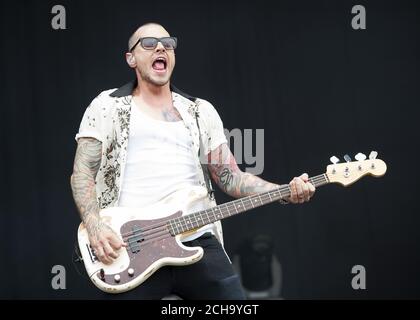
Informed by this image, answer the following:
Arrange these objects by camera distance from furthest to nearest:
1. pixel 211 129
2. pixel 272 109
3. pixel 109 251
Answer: pixel 272 109 → pixel 211 129 → pixel 109 251

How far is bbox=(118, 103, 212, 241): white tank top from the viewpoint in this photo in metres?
3.85

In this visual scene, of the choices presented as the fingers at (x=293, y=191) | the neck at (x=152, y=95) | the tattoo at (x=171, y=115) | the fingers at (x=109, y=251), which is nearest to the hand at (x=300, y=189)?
the fingers at (x=293, y=191)

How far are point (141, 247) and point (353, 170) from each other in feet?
3.91

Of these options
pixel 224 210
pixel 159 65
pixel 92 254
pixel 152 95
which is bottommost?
pixel 92 254

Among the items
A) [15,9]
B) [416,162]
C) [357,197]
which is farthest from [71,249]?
[416,162]

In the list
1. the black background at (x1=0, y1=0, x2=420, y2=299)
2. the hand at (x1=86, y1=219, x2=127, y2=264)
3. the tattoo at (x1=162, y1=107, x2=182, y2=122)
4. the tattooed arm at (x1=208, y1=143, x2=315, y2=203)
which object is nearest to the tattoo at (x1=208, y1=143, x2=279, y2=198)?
the tattooed arm at (x1=208, y1=143, x2=315, y2=203)

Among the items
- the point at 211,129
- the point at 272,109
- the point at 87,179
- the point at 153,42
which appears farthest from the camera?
the point at 272,109

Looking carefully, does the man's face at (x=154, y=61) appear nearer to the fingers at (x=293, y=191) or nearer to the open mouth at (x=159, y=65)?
the open mouth at (x=159, y=65)

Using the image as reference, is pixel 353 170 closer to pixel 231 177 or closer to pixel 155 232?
pixel 231 177

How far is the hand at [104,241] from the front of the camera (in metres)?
3.59

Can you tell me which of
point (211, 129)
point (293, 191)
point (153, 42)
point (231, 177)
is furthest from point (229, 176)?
point (153, 42)

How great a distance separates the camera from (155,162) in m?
3.88

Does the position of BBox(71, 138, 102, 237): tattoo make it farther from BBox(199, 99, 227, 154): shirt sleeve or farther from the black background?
the black background
